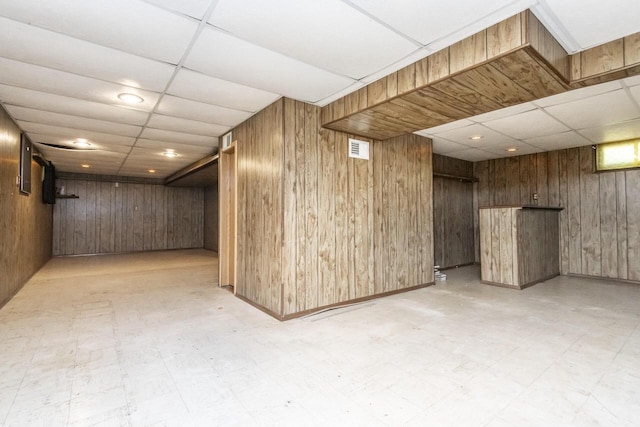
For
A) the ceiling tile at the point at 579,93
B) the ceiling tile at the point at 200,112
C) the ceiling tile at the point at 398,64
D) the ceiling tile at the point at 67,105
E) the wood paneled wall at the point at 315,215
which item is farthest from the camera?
the ceiling tile at the point at 200,112

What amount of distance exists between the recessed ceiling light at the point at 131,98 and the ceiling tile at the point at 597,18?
375cm

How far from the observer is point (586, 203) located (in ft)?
18.9

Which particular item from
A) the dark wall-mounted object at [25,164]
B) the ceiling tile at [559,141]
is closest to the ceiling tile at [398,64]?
the ceiling tile at [559,141]

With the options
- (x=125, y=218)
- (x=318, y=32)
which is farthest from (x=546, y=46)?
(x=125, y=218)

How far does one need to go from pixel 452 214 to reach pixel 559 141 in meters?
2.32

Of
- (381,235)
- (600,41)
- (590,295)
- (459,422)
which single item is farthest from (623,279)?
(459,422)

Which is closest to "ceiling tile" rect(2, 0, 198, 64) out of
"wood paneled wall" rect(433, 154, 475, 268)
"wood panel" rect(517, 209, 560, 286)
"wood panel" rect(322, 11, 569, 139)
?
"wood panel" rect(322, 11, 569, 139)

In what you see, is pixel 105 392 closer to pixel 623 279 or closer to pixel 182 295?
pixel 182 295

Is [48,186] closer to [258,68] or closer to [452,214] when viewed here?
[258,68]

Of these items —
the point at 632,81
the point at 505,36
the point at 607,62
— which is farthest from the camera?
the point at 632,81

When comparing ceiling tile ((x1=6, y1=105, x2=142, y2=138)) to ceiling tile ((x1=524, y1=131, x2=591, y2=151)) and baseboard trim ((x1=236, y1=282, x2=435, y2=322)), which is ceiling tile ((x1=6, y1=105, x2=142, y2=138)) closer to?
baseboard trim ((x1=236, y1=282, x2=435, y2=322))

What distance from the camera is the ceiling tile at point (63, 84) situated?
2787 mm

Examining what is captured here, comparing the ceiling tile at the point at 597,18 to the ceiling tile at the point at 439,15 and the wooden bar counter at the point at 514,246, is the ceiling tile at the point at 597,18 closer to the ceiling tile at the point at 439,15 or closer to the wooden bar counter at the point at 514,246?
the ceiling tile at the point at 439,15

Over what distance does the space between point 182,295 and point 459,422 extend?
3.89m
